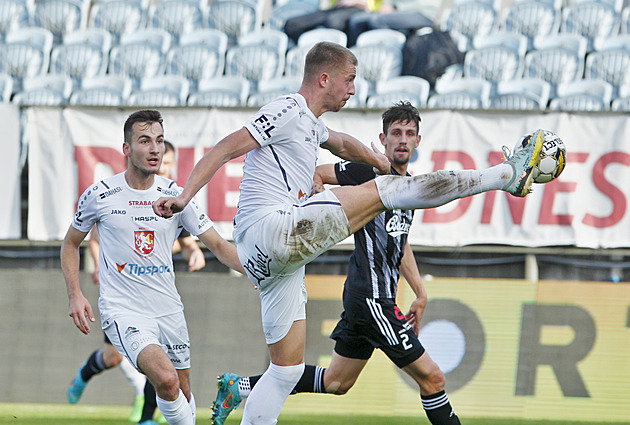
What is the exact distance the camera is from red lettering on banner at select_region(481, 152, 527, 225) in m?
8.52

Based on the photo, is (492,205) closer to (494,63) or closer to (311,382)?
(311,382)

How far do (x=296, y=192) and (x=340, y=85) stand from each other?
0.69 meters

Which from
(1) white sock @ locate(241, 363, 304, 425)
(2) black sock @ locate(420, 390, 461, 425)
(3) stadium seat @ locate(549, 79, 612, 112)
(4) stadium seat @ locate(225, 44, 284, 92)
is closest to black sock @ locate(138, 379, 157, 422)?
(1) white sock @ locate(241, 363, 304, 425)

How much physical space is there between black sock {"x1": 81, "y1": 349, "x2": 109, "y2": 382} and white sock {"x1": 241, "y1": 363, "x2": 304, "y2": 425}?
2928 mm

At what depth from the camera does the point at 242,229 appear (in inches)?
190

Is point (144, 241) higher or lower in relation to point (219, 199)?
lower

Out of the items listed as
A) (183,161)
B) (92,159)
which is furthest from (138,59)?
(183,161)

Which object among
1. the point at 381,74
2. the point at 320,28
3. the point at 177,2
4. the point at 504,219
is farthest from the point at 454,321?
the point at 177,2

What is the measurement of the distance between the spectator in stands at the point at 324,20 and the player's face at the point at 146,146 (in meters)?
8.14

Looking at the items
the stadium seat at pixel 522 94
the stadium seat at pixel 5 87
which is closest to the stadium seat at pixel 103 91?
the stadium seat at pixel 5 87

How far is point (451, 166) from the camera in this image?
8609mm

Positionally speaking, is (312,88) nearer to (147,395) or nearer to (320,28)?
(147,395)

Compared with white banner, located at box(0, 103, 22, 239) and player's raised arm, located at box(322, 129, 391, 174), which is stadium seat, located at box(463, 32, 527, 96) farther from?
player's raised arm, located at box(322, 129, 391, 174)

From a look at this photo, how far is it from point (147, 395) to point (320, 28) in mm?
8245
